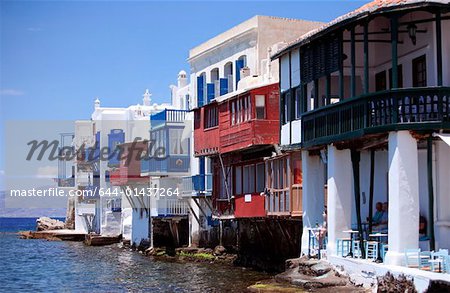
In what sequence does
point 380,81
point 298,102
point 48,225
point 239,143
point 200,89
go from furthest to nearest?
1. point 48,225
2. point 200,89
3. point 239,143
4. point 298,102
5. point 380,81

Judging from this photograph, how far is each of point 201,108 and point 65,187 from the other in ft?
182

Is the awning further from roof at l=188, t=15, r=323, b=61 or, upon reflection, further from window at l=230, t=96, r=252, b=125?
roof at l=188, t=15, r=323, b=61

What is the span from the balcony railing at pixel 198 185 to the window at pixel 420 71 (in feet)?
75.8

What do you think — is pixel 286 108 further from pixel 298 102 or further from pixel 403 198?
pixel 403 198

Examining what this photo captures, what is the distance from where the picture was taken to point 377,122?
23766 millimetres

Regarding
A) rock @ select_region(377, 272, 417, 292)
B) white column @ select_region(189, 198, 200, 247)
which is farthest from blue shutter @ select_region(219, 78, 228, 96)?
rock @ select_region(377, 272, 417, 292)

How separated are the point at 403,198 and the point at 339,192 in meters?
4.66

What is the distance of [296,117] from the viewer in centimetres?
3198

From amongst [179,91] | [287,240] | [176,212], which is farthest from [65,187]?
[287,240]

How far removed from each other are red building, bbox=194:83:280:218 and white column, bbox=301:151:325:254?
553 cm

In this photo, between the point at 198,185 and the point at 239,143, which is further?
the point at 198,185

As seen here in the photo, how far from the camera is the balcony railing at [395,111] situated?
74.9ft

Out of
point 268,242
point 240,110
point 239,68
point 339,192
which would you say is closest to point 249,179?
point 268,242

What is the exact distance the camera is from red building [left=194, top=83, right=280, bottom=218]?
37.2 metres
